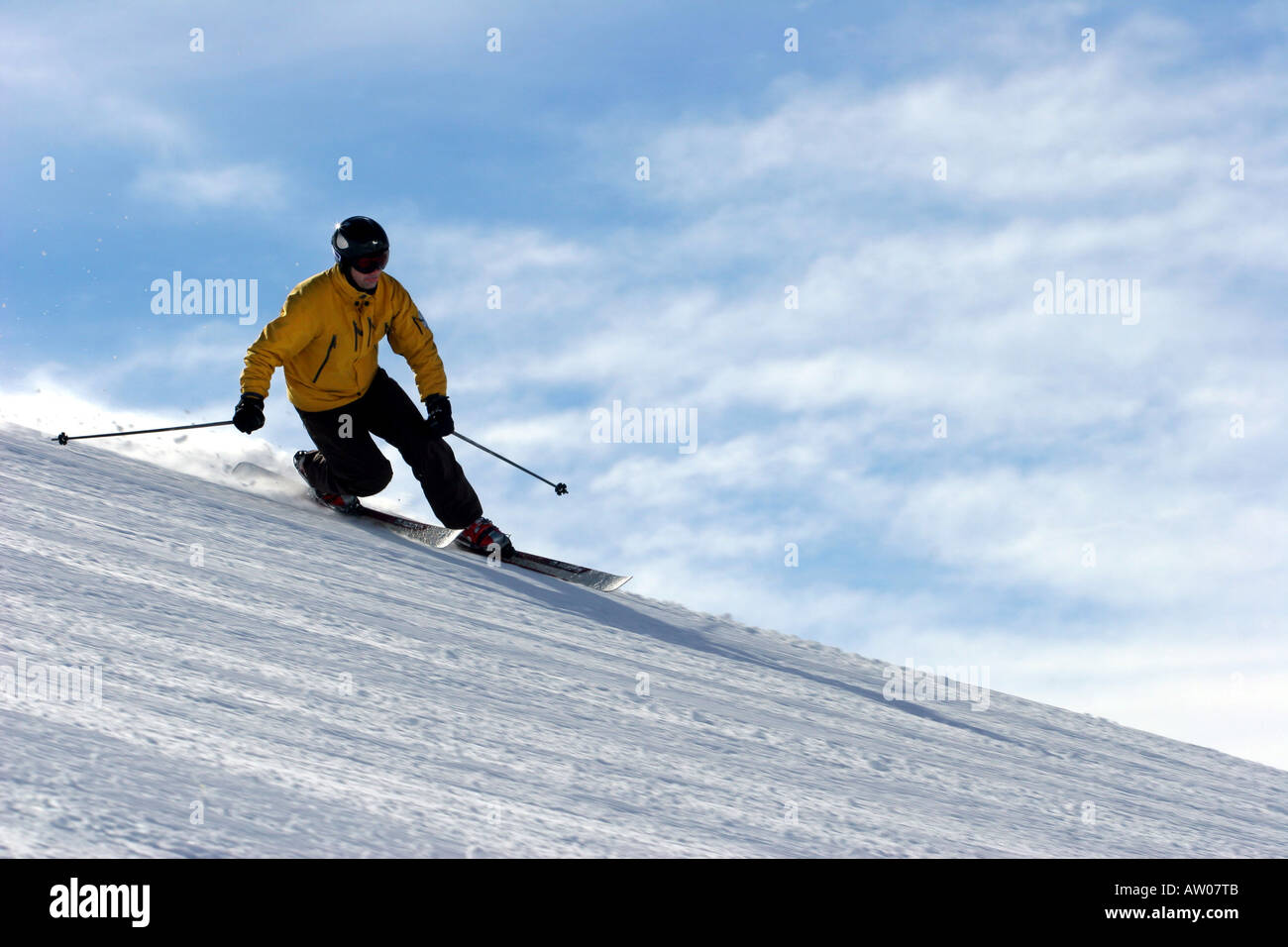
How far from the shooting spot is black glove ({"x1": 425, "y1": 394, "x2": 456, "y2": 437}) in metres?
6.57

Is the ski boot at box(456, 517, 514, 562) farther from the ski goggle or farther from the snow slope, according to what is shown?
the ski goggle

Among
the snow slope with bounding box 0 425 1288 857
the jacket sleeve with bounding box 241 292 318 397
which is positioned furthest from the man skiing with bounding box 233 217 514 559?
the snow slope with bounding box 0 425 1288 857

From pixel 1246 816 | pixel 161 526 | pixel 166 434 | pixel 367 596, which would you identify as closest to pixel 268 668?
pixel 367 596

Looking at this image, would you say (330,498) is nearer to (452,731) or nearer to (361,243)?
(361,243)

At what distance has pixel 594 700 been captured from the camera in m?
3.97

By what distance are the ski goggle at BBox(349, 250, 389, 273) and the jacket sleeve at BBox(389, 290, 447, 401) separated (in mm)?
452

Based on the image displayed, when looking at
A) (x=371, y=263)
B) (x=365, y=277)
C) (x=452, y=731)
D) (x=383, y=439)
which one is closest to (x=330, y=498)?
(x=383, y=439)

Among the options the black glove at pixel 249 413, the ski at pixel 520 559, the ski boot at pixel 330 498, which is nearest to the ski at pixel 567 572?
the ski at pixel 520 559

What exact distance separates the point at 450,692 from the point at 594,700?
55cm

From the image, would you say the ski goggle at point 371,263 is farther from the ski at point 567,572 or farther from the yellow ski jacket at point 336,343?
the ski at point 567,572

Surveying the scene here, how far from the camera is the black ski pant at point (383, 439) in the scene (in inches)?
259
